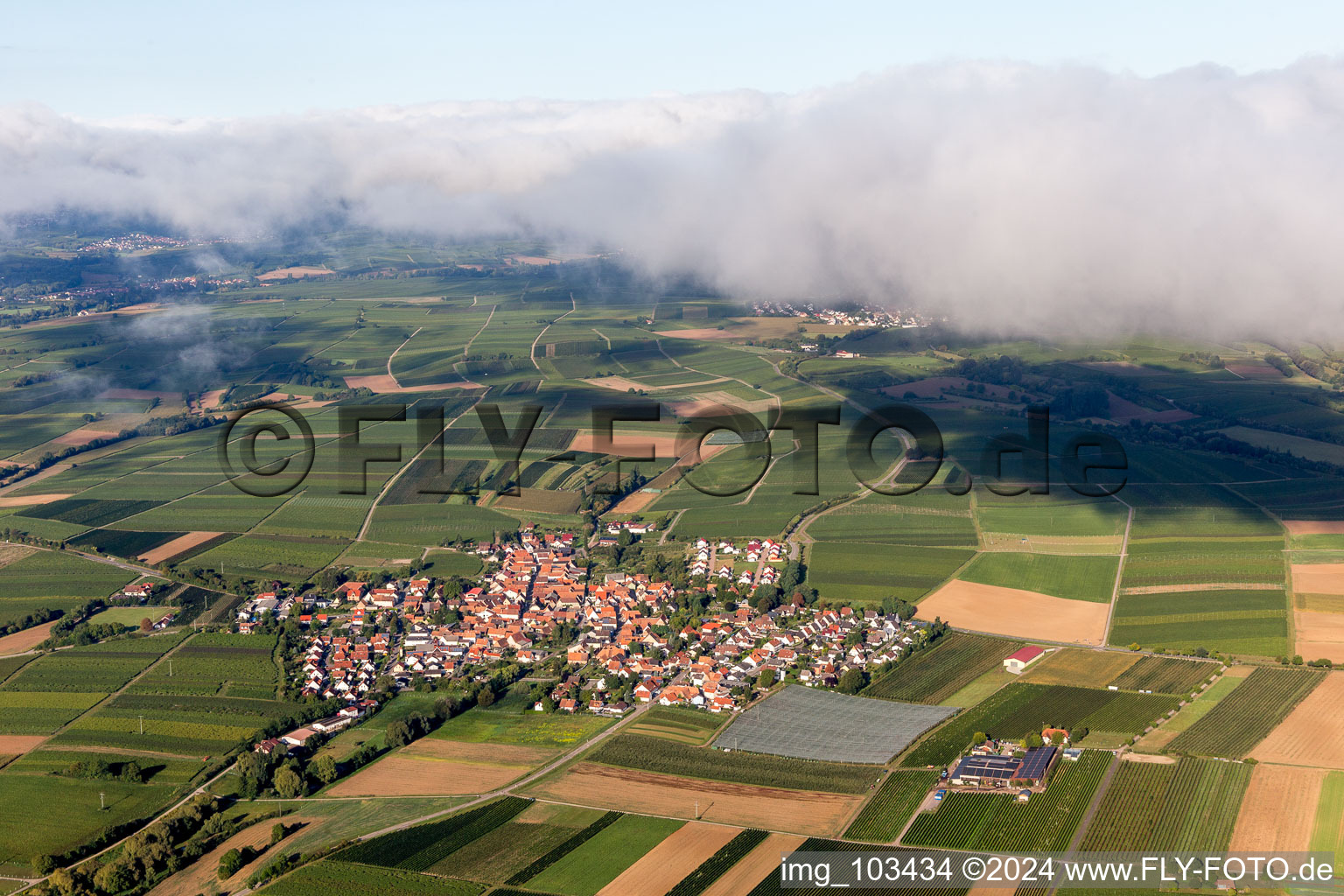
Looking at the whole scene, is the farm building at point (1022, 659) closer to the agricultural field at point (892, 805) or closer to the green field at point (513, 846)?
the agricultural field at point (892, 805)

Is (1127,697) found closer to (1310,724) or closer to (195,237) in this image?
(1310,724)

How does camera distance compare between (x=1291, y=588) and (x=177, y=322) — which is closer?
(x=1291, y=588)

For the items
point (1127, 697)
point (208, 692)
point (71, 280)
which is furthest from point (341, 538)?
point (71, 280)

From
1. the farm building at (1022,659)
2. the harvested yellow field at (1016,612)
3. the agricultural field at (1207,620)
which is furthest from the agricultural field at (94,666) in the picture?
the agricultural field at (1207,620)

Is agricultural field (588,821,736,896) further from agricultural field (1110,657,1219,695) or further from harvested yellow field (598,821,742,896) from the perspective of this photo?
agricultural field (1110,657,1219,695)

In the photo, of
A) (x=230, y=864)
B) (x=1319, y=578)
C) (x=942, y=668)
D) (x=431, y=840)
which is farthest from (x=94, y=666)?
(x=1319, y=578)

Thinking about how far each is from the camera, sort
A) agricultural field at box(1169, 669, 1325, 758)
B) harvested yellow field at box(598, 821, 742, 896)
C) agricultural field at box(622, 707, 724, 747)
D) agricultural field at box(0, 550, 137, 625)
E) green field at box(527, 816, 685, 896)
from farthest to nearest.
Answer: agricultural field at box(0, 550, 137, 625) < agricultural field at box(622, 707, 724, 747) < agricultural field at box(1169, 669, 1325, 758) < green field at box(527, 816, 685, 896) < harvested yellow field at box(598, 821, 742, 896)

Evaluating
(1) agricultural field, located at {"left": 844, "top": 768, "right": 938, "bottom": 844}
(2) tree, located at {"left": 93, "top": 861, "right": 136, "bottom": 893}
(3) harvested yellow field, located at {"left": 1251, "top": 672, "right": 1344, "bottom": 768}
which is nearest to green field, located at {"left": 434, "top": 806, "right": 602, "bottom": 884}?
(1) agricultural field, located at {"left": 844, "top": 768, "right": 938, "bottom": 844}
